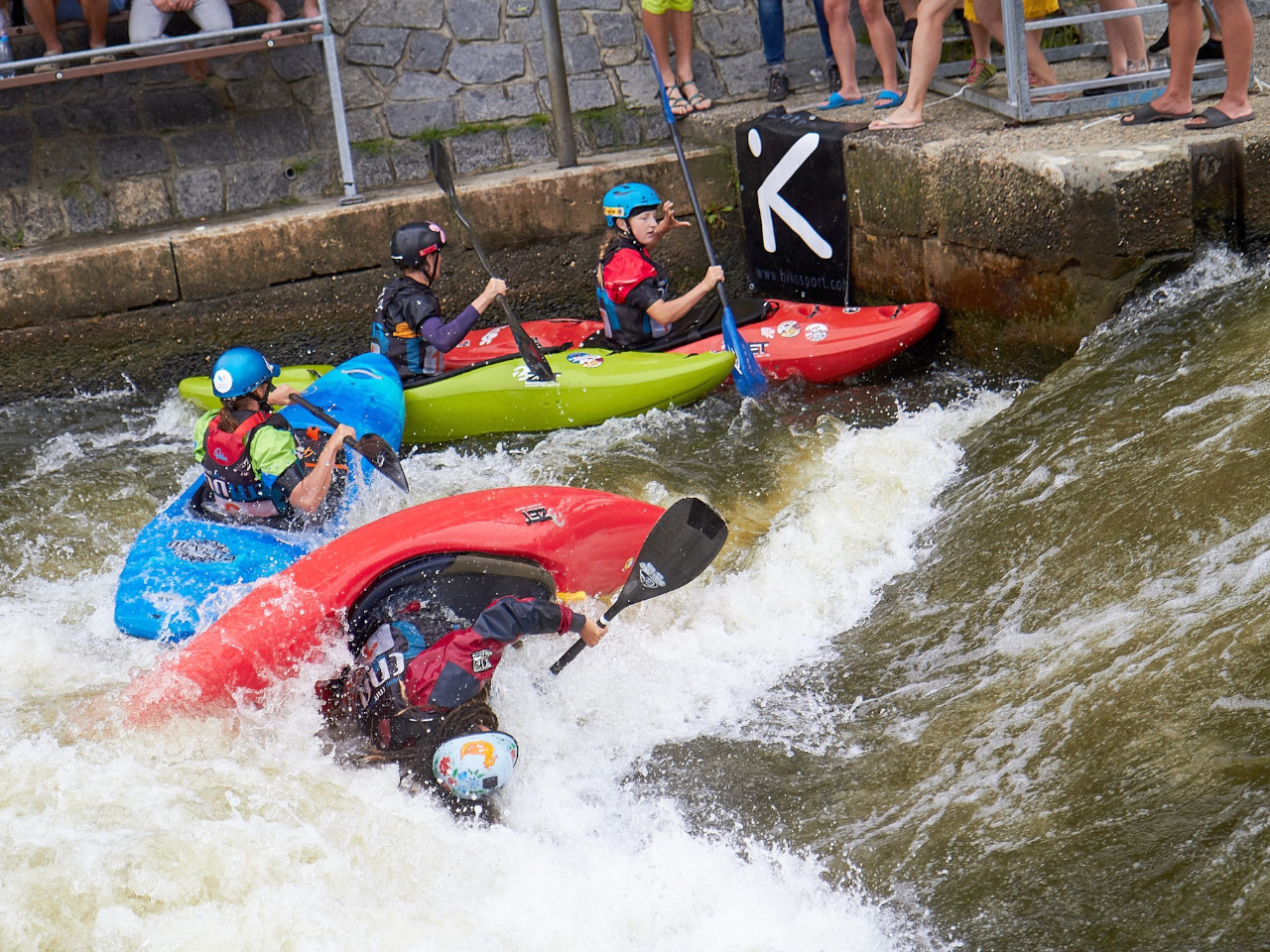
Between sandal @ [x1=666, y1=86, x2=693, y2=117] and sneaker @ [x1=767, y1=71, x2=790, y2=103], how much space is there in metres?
0.49

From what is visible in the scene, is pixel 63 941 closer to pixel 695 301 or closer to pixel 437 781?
pixel 437 781

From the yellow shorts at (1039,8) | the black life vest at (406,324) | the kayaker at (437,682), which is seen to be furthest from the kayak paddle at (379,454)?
the yellow shorts at (1039,8)

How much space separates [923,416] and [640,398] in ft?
4.07

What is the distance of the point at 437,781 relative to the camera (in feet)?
9.75

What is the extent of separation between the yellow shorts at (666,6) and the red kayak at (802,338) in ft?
6.64

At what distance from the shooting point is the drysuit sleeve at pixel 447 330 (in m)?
5.47

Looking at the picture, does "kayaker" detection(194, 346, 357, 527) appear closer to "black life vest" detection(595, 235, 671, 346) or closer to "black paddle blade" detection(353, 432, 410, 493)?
"black paddle blade" detection(353, 432, 410, 493)

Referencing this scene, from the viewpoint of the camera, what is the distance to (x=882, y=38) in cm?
613

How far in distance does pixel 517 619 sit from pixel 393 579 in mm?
489

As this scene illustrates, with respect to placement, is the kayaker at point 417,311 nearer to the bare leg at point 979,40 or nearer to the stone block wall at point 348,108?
the stone block wall at point 348,108

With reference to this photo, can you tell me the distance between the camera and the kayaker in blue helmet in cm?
558

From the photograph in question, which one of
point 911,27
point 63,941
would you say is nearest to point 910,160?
point 911,27

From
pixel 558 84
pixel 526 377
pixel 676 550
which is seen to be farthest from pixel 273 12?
pixel 676 550

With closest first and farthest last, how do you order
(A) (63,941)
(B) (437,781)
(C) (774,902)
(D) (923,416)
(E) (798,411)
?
(A) (63,941)
(C) (774,902)
(B) (437,781)
(D) (923,416)
(E) (798,411)
